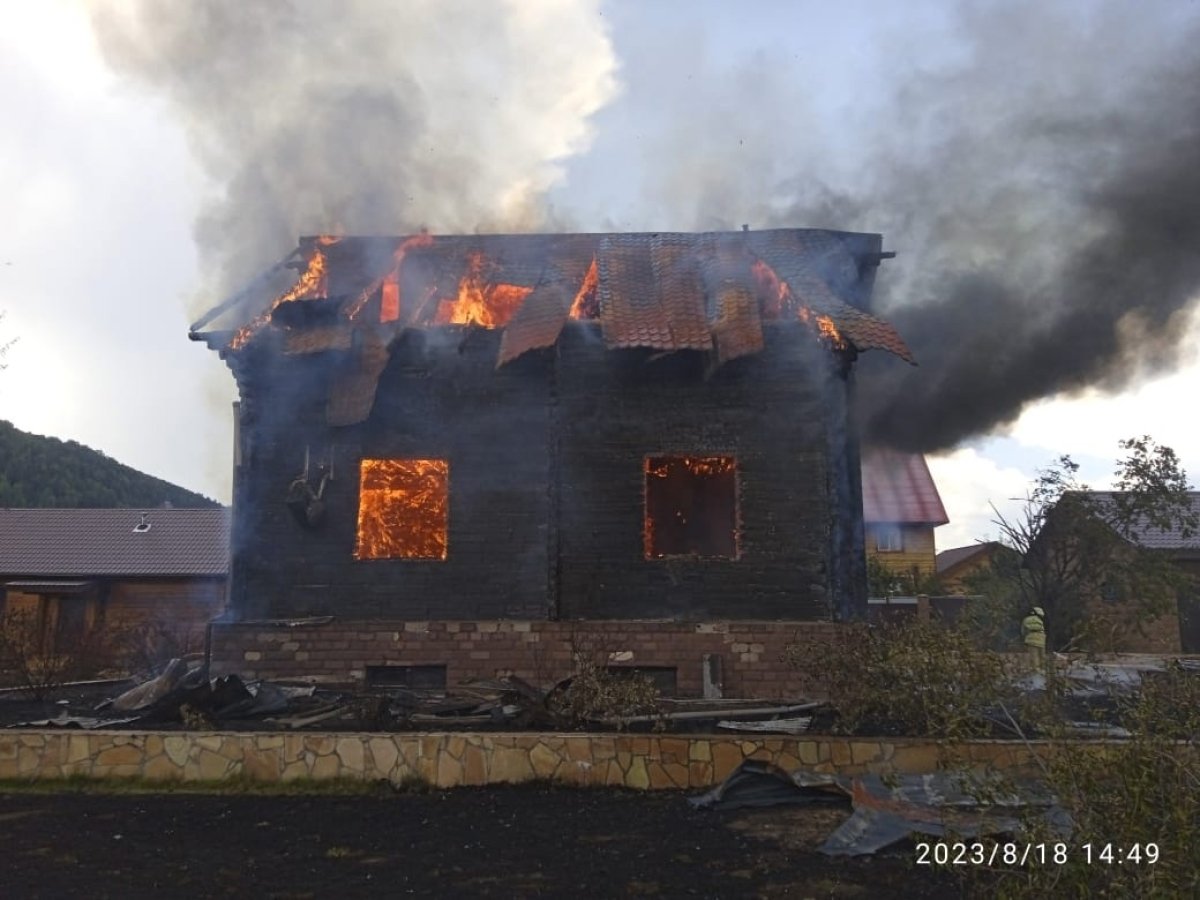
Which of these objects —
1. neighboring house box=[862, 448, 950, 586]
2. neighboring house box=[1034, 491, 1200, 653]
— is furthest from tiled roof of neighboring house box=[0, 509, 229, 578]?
neighboring house box=[1034, 491, 1200, 653]

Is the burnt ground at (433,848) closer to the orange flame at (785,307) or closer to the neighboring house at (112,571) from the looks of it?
the orange flame at (785,307)

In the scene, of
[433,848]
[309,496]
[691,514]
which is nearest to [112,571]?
[309,496]

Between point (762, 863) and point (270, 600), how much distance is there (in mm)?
9610

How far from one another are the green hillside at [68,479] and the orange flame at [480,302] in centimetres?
3753

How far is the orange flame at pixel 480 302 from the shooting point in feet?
45.5

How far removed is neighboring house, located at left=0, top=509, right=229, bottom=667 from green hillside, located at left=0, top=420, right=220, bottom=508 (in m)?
15.6

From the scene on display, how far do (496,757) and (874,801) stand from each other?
135 inches

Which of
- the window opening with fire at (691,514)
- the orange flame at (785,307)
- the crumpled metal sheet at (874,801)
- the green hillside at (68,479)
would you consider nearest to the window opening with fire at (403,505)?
the window opening with fire at (691,514)

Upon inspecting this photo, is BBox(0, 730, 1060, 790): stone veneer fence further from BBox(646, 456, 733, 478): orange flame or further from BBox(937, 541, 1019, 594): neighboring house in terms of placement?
BBox(937, 541, 1019, 594): neighboring house

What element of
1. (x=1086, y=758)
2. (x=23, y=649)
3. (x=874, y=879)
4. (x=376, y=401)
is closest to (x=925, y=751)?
(x=874, y=879)

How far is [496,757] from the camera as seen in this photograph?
27.2 feet

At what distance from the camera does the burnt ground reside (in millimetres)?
5633

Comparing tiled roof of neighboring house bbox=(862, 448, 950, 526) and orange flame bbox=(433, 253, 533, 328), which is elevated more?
orange flame bbox=(433, 253, 533, 328)

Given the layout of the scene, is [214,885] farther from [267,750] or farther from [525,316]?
[525,316]
